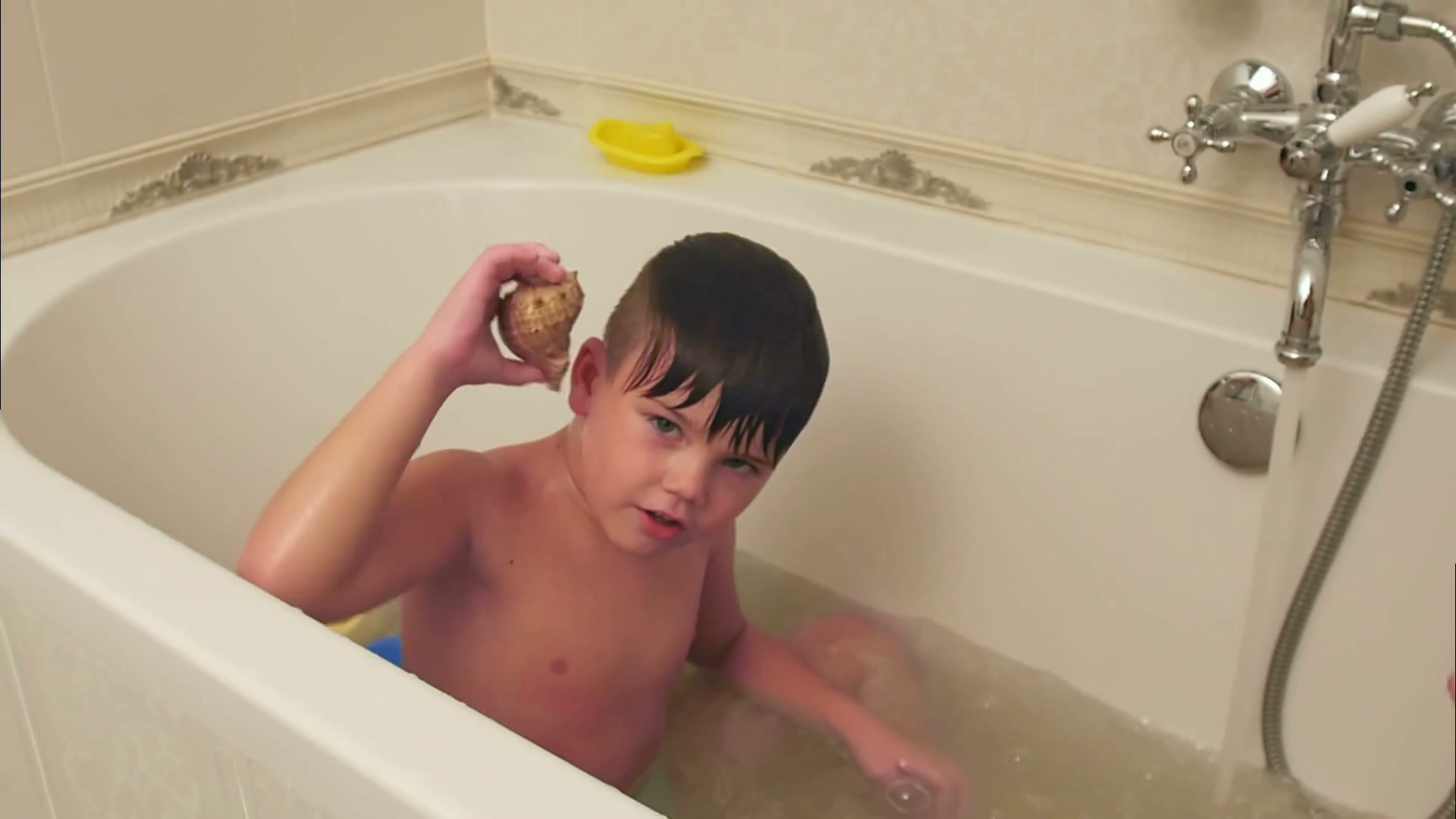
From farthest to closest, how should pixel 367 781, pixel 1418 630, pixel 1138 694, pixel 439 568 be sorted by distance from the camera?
pixel 1138 694
pixel 1418 630
pixel 439 568
pixel 367 781

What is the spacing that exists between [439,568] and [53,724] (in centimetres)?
24

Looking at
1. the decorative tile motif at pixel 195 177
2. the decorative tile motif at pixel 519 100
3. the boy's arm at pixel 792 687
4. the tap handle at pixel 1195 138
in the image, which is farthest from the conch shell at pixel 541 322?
the decorative tile motif at pixel 519 100

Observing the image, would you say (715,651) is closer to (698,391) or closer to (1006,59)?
(698,391)

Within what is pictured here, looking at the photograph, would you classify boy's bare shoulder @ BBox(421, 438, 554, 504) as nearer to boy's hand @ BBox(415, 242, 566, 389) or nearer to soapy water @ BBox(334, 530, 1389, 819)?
boy's hand @ BBox(415, 242, 566, 389)

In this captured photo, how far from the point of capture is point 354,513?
745 mm

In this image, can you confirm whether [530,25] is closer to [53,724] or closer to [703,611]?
[703,611]

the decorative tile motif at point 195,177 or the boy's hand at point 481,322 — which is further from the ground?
the boy's hand at point 481,322

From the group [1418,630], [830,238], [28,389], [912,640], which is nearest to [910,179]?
[830,238]

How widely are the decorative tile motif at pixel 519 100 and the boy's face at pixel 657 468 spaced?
28.6 inches

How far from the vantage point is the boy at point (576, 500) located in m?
0.76

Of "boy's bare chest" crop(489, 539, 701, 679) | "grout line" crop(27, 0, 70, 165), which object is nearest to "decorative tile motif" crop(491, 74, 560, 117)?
"grout line" crop(27, 0, 70, 165)

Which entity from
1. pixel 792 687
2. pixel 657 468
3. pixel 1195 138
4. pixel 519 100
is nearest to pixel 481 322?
pixel 657 468

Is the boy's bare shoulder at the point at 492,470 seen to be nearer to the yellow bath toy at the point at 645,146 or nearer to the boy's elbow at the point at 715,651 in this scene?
the boy's elbow at the point at 715,651

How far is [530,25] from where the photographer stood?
4.89ft
